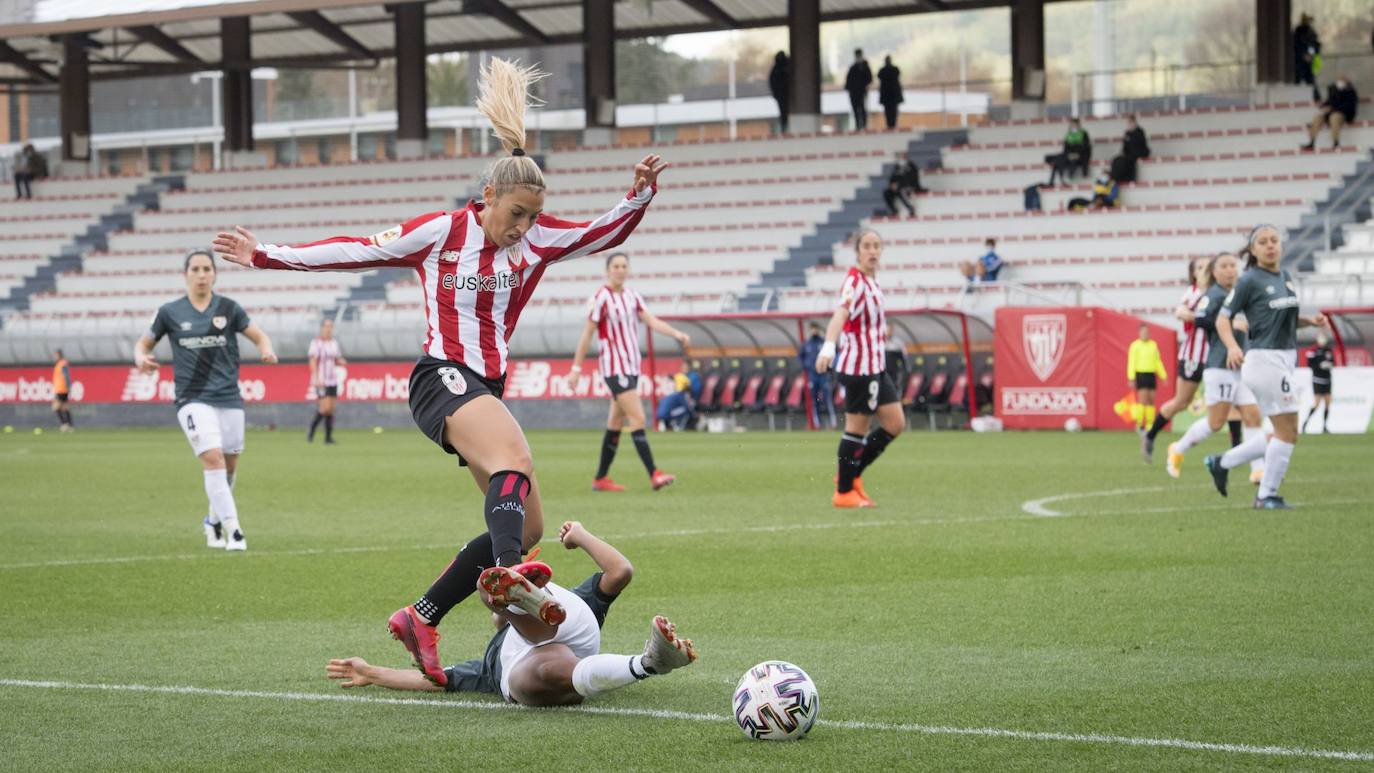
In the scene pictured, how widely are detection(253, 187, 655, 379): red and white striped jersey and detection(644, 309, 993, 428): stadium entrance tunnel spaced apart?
77.6 feet

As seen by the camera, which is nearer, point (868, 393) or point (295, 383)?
point (868, 393)

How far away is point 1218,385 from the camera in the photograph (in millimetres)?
15125

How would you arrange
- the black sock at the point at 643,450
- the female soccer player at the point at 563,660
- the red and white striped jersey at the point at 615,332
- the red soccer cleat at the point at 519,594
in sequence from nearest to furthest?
the red soccer cleat at the point at 519,594
the female soccer player at the point at 563,660
the red and white striped jersey at the point at 615,332
the black sock at the point at 643,450

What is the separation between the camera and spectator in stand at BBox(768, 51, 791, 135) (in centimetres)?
4225

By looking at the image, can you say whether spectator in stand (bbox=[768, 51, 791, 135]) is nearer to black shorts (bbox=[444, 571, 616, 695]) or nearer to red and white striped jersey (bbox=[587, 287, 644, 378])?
red and white striped jersey (bbox=[587, 287, 644, 378])

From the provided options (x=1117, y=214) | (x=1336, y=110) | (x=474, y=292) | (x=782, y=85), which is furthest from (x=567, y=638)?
(x=782, y=85)

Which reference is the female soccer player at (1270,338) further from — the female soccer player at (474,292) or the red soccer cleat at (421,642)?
the red soccer cleat at (421,642)

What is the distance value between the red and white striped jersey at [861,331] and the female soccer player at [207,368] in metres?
4.63

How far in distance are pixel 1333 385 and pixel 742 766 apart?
23696mm

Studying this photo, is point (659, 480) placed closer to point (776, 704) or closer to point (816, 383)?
point (776, 704)

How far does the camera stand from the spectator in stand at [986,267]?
32.5 meters

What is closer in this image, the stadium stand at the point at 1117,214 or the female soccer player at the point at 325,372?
the female soccer player at the point at 325,372

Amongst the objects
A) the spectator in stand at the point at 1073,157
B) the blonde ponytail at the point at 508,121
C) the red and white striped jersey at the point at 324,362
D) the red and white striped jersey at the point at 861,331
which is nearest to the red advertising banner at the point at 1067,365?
the spectator in stand at the point at 1073,157

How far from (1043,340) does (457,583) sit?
956 inches
